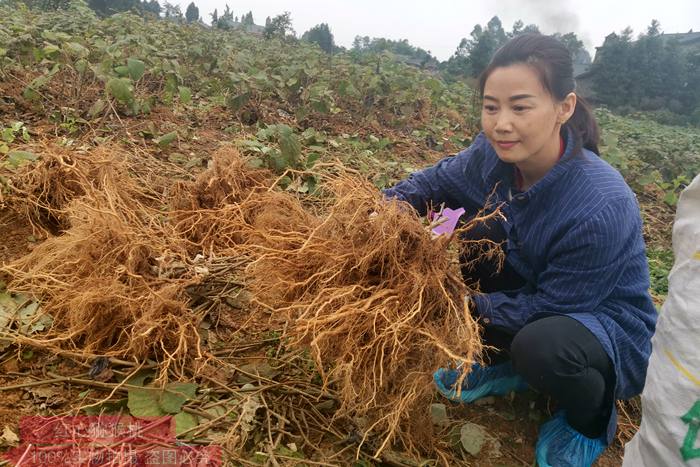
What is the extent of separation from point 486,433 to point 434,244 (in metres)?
0.70

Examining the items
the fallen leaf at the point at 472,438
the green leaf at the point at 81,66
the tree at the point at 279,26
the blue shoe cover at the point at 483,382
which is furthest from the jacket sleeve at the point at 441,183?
the tree at the point at 279,26

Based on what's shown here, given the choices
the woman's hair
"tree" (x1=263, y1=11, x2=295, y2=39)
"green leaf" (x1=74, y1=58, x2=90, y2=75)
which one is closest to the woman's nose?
the woman's hair

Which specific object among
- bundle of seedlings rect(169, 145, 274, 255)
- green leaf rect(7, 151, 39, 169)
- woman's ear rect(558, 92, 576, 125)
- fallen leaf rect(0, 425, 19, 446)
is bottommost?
fallen leaf rect(0, 425, 19, 446)

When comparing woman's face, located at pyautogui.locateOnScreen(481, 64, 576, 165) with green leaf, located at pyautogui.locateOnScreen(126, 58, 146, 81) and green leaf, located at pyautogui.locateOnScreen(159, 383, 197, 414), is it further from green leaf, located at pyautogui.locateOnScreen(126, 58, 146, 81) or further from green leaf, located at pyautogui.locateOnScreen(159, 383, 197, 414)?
green leaf, located at pyautogui.locateOnScreen(126, 58, 146, 81)

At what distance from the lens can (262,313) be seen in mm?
1848

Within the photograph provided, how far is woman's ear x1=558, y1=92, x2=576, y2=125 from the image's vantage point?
142cm

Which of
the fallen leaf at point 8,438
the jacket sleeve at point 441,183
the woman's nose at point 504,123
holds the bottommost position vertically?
the fallen leaf at point 8,438

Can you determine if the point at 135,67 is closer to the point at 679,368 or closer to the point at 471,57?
the point at 679,368

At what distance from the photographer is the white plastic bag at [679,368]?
87 centimetres

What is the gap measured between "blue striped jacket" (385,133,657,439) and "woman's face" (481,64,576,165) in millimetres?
73

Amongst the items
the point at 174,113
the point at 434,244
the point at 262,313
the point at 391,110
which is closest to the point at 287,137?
the point at 262,313

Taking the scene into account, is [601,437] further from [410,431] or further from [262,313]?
[262,313]

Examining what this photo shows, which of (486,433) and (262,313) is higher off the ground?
(262,313)

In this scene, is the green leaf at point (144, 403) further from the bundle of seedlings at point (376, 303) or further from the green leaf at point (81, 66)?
the green leaf at point (81, 66)
